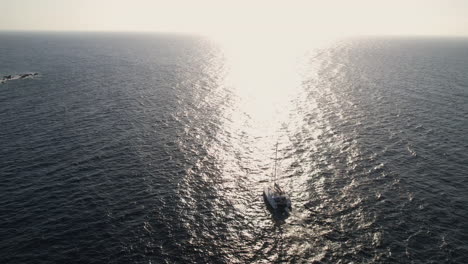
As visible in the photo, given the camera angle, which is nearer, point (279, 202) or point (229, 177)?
point (279, 202)

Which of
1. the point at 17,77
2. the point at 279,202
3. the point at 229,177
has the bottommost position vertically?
the point at 229,177

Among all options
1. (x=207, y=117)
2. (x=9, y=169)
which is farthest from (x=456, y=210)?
(x=9, y=169)

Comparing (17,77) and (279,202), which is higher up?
(17,77)

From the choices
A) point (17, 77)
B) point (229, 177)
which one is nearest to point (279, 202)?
point (229, 177)

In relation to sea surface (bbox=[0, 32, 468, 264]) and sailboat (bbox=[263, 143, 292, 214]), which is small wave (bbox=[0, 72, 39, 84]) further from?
sailboat (bbox=[263, 143, 292, 214])

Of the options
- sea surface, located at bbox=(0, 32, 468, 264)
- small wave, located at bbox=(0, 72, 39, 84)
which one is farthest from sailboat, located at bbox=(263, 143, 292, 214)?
small wave, located at bbox=(0, 72, 39, 84)

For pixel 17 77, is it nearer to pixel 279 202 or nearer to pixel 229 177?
pixel 229 177

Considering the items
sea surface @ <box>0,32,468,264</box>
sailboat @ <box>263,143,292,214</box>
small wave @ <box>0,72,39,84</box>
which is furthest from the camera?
small wave @ <box>0,72,39,84</box>

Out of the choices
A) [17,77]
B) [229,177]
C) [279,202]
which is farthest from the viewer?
[17,77]

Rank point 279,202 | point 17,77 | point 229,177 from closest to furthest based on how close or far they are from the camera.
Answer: point 279,202 < point 229,177 < point 17,77
